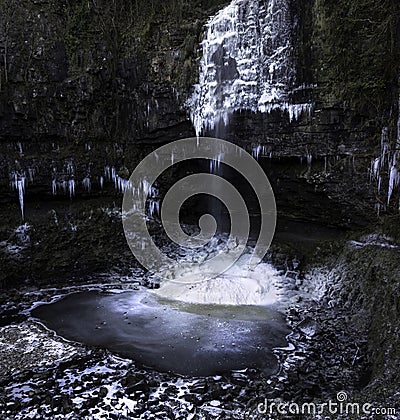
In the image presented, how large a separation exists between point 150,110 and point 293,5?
15.8 ft

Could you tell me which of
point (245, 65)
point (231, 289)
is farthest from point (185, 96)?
point (231, 289)

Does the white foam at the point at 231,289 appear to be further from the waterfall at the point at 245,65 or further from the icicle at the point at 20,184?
the icicle at the point at 20,184

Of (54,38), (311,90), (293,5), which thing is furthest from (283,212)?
(54,38)

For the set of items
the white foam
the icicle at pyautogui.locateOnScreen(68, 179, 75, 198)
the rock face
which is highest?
the rock face
